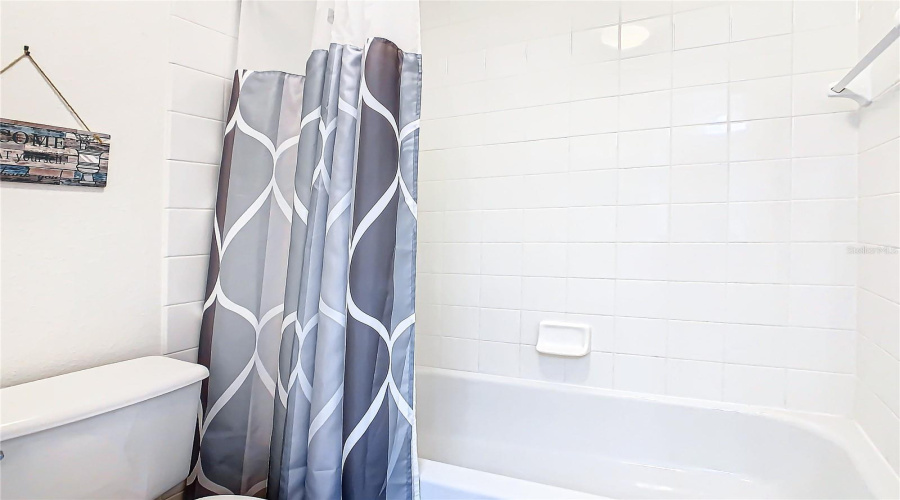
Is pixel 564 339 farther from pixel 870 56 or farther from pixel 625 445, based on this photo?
pixel 870 56

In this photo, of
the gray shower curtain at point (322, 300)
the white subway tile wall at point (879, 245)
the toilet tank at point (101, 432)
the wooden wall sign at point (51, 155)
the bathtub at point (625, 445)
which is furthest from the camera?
the bathtub at point (625, 445)

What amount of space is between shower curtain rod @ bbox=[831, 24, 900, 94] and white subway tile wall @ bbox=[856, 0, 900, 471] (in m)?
0.08

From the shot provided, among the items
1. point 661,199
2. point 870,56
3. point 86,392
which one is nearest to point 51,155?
point 86,392

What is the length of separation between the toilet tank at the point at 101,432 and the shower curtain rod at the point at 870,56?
170 centimetres

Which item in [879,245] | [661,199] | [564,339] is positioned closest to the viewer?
[879,245]

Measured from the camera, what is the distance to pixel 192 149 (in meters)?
1.23

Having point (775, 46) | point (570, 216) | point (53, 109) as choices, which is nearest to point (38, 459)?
point (53, 109)

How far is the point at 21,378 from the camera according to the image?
3.03ft

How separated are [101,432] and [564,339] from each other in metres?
1.43

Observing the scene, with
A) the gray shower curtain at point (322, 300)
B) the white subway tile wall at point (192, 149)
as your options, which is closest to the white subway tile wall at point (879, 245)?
the gray shower curtain at point (322, 300)

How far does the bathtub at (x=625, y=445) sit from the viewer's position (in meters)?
1.24

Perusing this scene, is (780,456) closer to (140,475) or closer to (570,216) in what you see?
(570,216)

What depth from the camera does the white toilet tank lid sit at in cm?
75

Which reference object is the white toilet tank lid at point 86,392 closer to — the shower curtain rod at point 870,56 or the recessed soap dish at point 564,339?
the recessed soap dish at point 564,339
